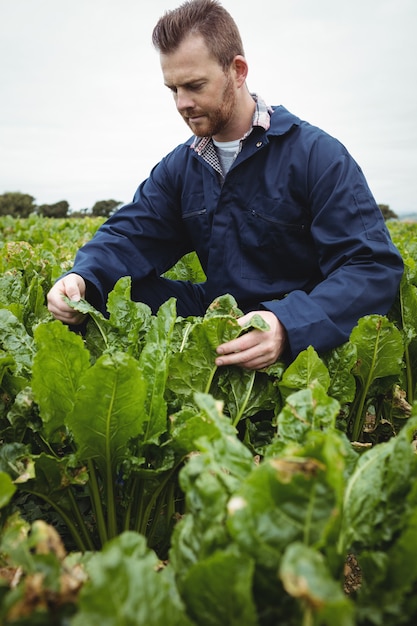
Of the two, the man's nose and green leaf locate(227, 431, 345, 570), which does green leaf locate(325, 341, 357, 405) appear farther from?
the man's nose

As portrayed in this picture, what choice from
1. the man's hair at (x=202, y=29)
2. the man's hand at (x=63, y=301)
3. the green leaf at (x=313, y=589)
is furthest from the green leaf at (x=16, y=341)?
the man's hair at (x=202, y=29)

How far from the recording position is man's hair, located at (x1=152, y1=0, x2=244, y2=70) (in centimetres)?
272

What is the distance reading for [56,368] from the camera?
1.59 m

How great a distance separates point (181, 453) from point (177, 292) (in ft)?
6.20

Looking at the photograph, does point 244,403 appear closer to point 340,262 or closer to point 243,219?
point 340,262

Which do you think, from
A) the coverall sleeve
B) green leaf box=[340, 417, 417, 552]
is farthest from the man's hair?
green leaf box=[340, 417, 417, 552]

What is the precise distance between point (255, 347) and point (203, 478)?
0.87 metres

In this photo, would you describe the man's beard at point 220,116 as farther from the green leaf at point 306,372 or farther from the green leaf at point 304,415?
the green leaf at point 304,415

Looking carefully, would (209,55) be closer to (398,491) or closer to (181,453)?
(181,453)

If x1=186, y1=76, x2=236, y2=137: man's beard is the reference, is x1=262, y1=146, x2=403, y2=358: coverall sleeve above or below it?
below

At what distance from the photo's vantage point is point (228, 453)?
1.24 metres

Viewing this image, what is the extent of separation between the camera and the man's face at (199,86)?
8.86 ft

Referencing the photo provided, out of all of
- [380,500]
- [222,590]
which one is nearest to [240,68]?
[380,500]

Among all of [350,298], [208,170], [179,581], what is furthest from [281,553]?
[208,170]
